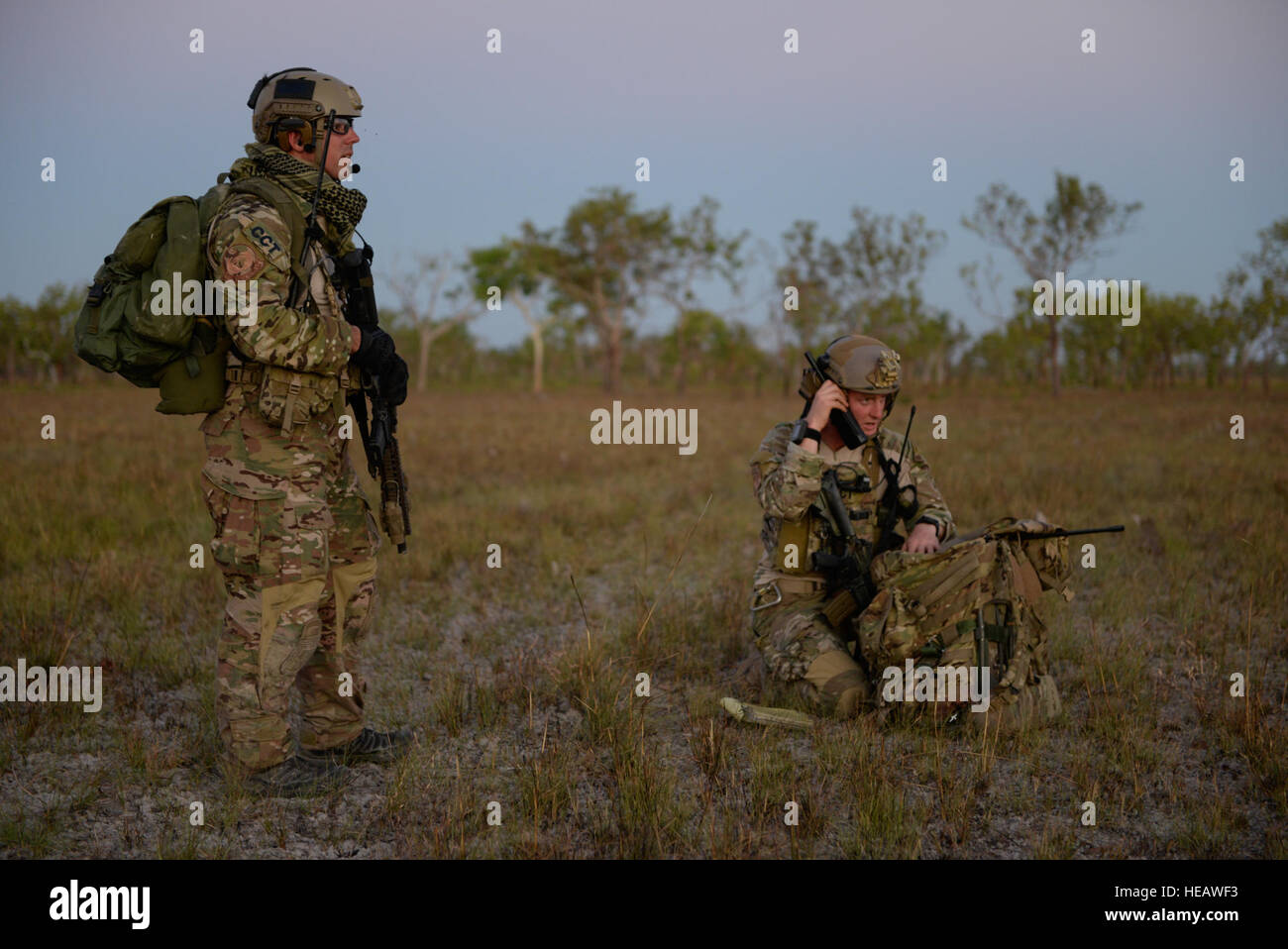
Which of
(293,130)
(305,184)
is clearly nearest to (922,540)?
(305,184)

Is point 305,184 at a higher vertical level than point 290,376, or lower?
higher

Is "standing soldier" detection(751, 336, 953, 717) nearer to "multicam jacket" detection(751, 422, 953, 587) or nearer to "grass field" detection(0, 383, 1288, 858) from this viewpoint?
"multicam jacket" detection(751, 422, 953, 587)

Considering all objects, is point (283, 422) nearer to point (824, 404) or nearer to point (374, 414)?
point (374, 414)

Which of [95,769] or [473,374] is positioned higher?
[473,374]

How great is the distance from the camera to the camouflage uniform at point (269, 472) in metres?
3.17

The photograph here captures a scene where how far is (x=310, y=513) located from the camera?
340 centimetres

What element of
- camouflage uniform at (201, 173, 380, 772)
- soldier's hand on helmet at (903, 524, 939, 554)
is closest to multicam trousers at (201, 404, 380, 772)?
camouflage uniform at (201, 173, 380, 772)

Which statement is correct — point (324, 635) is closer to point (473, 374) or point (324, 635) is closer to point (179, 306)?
point (179, 306)

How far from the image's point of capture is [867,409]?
439cm

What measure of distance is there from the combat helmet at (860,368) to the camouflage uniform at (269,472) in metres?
2.22

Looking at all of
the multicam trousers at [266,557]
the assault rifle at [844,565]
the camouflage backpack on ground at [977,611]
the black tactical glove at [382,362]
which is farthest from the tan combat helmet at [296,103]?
the camouflage backpack on ground at [977,611]

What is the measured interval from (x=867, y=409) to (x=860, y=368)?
8.8 inches
